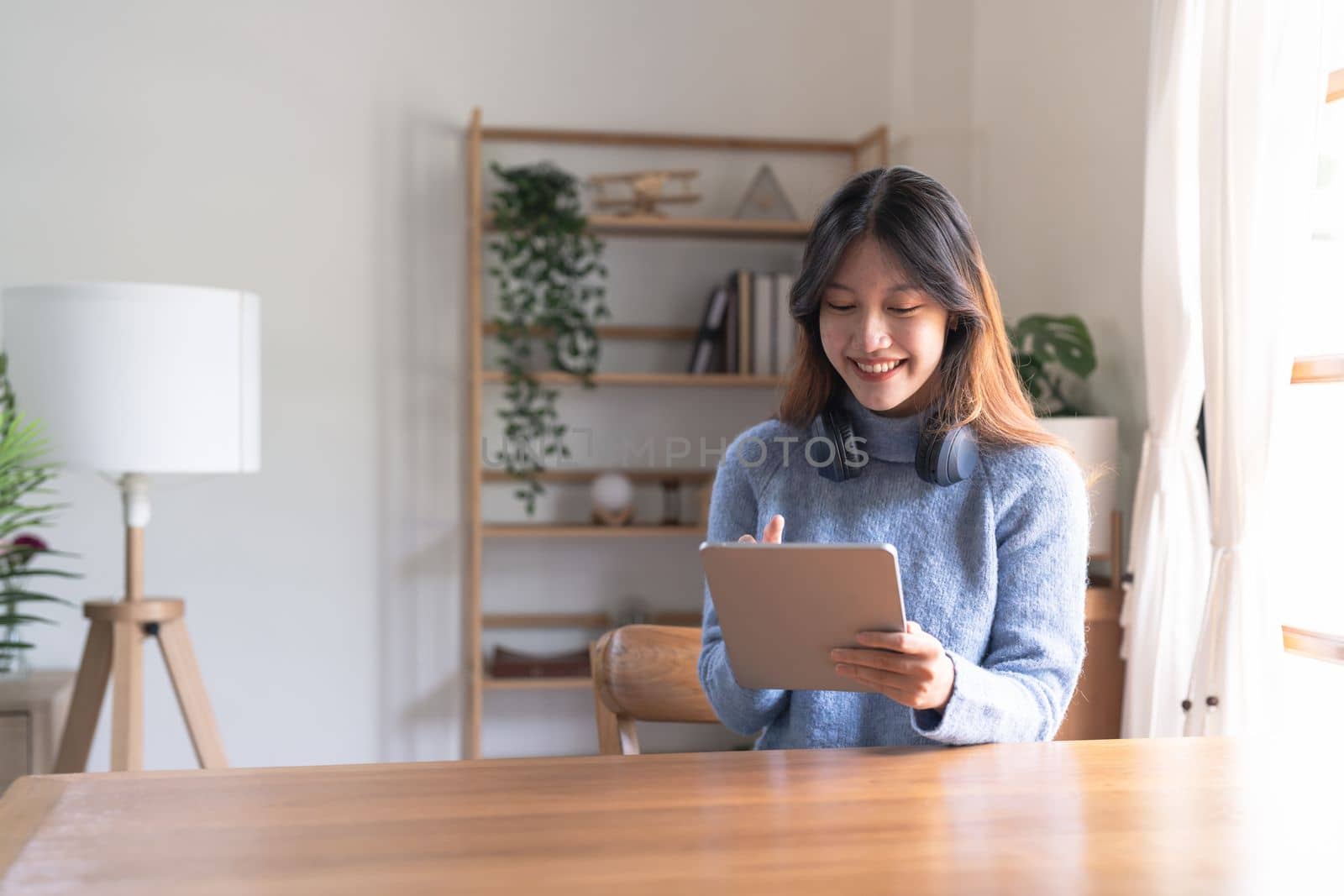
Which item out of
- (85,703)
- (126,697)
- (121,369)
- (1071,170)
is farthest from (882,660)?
Result: (1071,170)

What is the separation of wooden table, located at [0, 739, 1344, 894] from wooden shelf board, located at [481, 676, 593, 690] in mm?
2278

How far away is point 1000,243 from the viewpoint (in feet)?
11.3

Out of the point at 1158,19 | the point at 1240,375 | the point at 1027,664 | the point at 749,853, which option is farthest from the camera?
the point at 1158,19

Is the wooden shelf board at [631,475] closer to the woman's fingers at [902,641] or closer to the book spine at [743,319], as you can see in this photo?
the book spine at [743,319]

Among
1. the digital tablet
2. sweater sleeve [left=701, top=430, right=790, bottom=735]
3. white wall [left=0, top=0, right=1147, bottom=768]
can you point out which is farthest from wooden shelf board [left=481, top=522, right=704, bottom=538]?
the digital tablet

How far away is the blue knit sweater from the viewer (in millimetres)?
1307

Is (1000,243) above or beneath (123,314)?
above

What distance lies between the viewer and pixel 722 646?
54.7 inches

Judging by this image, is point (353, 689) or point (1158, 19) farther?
point (353, 689)

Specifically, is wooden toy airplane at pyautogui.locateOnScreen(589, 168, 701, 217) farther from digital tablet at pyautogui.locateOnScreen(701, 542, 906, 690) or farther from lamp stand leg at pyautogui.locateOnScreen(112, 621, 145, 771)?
digital tablet at pyautogui.locateOnScreen(701, 542, 906, 690)

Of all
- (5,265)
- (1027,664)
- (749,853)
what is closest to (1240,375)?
(1027,664)

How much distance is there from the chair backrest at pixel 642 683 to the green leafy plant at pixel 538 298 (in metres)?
1.84

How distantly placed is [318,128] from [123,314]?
52.6 inches

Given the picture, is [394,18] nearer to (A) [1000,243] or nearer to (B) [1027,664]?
(A) [1000,243]
